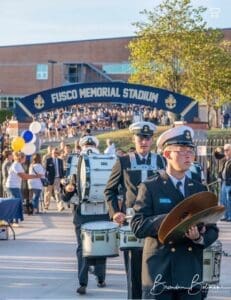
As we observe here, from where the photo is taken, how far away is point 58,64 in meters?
75.4

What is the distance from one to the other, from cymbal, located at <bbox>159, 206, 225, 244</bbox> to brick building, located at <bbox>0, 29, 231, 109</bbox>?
2663 inches

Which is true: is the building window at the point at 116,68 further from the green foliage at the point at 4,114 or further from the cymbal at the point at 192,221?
the cymbal at the point at 192,221

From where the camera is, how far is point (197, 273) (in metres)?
4.89

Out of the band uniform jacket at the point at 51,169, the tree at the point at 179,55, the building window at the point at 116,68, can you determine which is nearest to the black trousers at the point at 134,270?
the band uniform jacket at the point at 51,169

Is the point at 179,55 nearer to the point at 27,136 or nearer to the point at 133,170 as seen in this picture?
the point at 27,136

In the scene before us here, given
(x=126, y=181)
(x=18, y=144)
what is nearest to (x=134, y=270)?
(x=126, y=181)

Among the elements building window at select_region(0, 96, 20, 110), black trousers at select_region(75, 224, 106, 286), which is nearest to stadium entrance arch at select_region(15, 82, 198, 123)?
black trousers at select_region(75, 224, 106, 286)

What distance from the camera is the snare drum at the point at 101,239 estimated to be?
782 centimetres

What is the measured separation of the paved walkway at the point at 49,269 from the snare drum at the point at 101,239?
86cm

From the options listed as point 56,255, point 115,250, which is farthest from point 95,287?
point 56,255

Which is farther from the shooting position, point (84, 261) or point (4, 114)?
point (4, 114)

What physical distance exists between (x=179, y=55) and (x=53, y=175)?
2327 cm

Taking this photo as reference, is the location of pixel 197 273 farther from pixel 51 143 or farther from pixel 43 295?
pixel 51 143

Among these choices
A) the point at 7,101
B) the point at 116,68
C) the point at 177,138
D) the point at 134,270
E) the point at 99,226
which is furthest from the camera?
the point at 7,101
